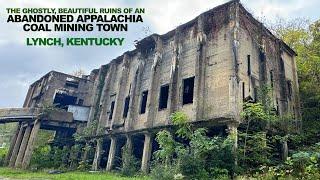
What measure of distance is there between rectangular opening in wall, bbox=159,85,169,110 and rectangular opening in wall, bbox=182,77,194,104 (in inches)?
64.7

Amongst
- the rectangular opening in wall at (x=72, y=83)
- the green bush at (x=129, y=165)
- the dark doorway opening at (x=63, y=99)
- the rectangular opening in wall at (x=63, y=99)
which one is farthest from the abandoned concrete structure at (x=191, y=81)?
the rectangular opening in wall at (x=72, y=83)

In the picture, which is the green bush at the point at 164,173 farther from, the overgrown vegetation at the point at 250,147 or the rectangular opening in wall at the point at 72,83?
the rectangular opening in wall at the point at 72,83

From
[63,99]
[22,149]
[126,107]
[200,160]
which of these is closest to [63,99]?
[63,99]

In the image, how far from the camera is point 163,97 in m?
18.5

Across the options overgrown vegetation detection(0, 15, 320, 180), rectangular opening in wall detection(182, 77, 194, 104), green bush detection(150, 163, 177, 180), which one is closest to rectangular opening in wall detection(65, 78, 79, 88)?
overgrown vegetation detection(0, 15, 320, 180)

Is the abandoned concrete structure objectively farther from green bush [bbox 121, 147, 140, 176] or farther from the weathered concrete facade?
green bush [bbox 121, 147, 140, 176]

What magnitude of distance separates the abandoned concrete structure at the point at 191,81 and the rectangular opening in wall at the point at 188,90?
2.5 inches

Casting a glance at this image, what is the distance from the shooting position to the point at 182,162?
37.9 feet

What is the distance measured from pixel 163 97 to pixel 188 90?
2193 mm

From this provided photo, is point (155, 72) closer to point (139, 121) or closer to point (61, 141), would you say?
point (139, 121)

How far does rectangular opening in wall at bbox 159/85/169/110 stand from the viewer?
18297 mm

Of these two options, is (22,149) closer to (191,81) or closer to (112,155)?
(112,155)

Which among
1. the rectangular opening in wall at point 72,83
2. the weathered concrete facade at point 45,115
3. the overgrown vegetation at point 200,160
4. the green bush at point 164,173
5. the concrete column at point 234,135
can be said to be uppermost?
the rectangular opening in wall at point 72,83

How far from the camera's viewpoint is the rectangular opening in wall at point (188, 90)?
16.8 m
